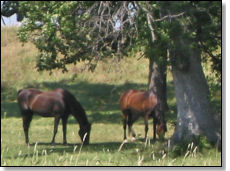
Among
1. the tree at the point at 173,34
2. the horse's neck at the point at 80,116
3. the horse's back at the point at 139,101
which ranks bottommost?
the horse's neck at the point at 80,116

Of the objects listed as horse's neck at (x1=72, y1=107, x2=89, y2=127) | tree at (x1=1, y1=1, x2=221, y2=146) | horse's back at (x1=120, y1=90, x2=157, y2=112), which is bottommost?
horse's neck at (x1=72, y1=107, x2=89, y2=127)

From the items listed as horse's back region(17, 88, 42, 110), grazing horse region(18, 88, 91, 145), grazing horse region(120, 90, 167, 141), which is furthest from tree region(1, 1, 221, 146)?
horse's back region(17, 88, 42, 110)

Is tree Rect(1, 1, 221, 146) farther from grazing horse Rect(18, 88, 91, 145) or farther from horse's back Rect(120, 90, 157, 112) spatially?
horse's back Rect(120, 90, 157, 112)

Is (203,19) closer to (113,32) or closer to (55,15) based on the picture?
(113,32)

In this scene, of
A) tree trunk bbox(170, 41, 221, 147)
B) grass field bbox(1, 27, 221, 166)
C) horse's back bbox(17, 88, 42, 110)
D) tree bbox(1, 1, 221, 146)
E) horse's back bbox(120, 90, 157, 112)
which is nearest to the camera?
tree bbox(1, 1, 221, 146)

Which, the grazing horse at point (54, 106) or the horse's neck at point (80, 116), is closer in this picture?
the grazing horse at point (54, 106)

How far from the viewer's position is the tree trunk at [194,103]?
1340 centimetres

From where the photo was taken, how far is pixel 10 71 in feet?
122

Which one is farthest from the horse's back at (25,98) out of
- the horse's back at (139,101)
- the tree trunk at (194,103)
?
the tree trunk at (194,103)

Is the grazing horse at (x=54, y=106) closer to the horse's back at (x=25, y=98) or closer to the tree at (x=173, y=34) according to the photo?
the horse's back at (x=25, y=98)

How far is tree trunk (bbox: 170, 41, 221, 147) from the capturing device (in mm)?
13398

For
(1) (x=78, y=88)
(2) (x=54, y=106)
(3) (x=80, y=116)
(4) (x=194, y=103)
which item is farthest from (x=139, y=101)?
(1) (x=78, y=88)

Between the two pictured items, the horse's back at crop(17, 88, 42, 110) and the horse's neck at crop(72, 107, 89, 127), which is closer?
the horse's neck at crop(72, 107, 89, 127)
